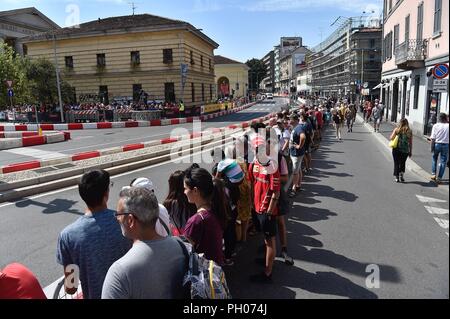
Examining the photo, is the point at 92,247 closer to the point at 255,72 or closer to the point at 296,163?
the point at 296,163

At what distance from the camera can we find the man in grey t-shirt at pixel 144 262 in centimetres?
206

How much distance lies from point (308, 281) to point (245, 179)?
1689 millimetres

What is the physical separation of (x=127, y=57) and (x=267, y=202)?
38.1m

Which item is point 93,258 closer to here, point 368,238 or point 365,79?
point 368,238

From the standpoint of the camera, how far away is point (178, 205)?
4.06 m

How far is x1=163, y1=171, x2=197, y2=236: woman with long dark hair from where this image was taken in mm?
4043

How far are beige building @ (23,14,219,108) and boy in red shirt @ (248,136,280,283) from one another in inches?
1282

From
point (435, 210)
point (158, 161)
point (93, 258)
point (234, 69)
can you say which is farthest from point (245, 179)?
point (234, 69)

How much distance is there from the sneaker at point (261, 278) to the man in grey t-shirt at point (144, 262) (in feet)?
7.97

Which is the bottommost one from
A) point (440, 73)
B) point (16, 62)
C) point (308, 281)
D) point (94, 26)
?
point (308, 281)

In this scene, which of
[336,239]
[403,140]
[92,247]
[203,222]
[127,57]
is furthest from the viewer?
[127,57]

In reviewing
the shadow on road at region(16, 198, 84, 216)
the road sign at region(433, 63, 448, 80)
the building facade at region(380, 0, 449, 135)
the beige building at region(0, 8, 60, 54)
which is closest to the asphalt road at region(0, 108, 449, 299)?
the shadow on road at region(16, 198, 84, 216)

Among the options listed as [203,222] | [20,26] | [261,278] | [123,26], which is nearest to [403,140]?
[261,278]
